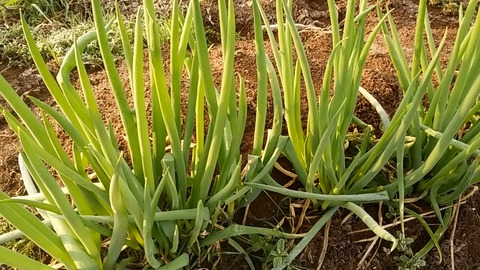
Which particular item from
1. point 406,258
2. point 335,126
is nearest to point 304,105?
point 335,126

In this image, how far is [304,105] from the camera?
1.40 metres

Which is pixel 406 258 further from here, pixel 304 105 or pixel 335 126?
pixel 304 105

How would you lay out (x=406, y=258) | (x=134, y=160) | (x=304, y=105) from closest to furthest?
1. (x=134, y=160)
2. (x=406, y=258)
3. (x=304, y=105)

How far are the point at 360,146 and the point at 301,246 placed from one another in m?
0.30

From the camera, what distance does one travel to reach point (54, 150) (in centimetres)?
99

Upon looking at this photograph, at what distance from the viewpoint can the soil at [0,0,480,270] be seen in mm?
1217

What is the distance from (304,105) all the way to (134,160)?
19.4 inches

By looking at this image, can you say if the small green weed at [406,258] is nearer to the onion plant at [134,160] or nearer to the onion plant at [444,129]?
the onion plant at [444,129]

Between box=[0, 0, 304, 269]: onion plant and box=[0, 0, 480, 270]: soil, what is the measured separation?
0.07 meters

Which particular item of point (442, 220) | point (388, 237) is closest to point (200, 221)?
point (388, 237)

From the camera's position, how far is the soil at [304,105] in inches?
47.9

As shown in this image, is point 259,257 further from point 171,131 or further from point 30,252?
point 30,252

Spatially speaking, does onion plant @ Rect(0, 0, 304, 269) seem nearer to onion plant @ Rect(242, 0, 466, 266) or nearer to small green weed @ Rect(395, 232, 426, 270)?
onion plant @ Rect(242, 0, 466, 266)

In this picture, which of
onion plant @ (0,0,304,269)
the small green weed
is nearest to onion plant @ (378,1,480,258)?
the small green weed
